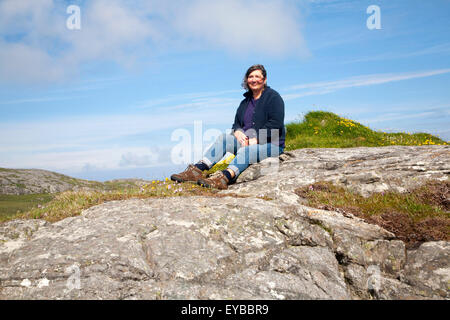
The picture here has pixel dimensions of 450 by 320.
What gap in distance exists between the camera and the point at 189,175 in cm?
1012

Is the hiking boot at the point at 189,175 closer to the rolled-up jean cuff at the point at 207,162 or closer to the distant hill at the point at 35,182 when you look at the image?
the rolled-up jean cuff at the point at 207,162

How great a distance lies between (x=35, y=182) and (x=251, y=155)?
38.1 feet

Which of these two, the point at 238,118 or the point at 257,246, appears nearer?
the point at 257,246

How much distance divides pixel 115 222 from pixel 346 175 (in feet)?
20.6

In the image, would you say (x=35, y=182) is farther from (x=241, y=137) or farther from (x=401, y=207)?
(x=401, y=207)

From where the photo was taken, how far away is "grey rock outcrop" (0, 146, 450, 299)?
4.07 meters

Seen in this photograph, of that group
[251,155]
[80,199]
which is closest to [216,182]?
[251,155]

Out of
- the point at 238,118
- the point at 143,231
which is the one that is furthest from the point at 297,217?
the point at 238,118

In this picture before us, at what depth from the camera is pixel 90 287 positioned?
12.9 ft

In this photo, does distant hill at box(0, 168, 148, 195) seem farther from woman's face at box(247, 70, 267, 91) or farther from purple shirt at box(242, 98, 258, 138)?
woman's face at box(247, 70, 267, 91)

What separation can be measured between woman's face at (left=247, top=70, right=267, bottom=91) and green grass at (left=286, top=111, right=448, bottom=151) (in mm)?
5479
